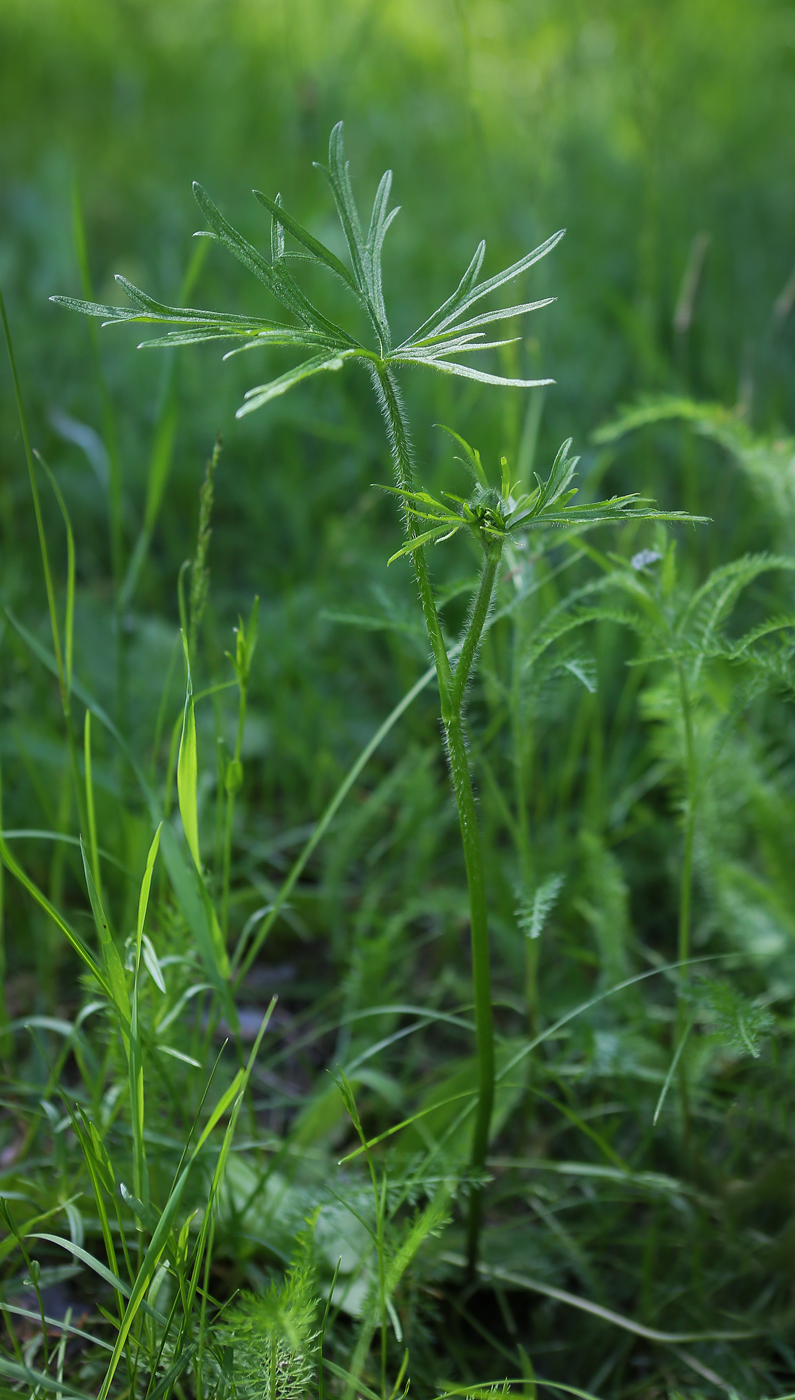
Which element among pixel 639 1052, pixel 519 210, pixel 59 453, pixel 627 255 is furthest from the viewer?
pixel 519 210

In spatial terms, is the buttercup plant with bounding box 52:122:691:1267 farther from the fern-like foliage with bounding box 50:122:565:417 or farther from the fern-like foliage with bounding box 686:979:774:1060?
the fern-like foliage with bounding box 686:979:774:1060

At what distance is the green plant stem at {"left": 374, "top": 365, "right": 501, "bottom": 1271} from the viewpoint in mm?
816

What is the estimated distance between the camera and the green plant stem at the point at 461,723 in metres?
0.82

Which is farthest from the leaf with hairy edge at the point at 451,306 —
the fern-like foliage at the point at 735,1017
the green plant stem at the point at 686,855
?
the fern-like foliage at the point at 735,1017

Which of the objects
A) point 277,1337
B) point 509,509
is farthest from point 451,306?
point 277,1337

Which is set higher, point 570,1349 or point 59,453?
point 59,453

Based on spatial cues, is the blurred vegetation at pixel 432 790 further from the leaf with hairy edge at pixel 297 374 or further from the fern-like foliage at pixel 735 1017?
the leaf with hairy edge at pixel 297 374

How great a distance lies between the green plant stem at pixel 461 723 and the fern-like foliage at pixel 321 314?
0.04m

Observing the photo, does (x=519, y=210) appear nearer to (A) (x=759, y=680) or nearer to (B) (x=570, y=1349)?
(A) (x=759, y=680)

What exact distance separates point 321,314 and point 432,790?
2.73ft

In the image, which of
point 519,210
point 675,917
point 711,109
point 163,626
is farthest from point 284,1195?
point 711,109

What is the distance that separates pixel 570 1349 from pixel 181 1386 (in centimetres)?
44

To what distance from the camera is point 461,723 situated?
0.90m

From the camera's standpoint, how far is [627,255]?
295 cm
